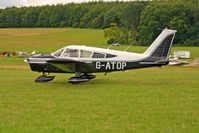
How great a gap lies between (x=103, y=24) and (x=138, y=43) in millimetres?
38775

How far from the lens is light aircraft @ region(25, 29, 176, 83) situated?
67.8 feet

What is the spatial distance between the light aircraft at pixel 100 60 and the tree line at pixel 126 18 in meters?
73.5

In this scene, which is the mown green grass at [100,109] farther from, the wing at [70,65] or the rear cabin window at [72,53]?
the rear cabin window at [72,53]

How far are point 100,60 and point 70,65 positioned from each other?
1.42 m

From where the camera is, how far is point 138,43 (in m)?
105

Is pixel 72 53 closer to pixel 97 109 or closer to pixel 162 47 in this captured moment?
pixel 162 47

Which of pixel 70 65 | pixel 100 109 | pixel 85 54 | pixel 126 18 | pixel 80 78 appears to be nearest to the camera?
pixel 100 109

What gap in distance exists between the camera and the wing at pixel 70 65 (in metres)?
20.0

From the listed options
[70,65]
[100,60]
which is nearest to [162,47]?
[100,60]

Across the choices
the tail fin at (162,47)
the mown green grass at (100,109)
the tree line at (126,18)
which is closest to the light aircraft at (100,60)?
the tail fin at (162,47)

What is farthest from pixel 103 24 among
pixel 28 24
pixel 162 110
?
pixel 162 110

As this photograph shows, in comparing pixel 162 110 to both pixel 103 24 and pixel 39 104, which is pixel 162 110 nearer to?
pixel 39 104

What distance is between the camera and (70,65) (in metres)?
20.6

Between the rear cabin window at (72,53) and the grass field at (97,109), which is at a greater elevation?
the rear cabin window at (72,53)
